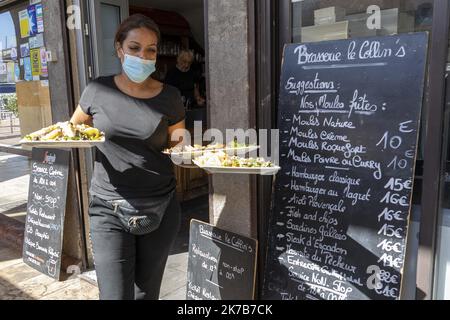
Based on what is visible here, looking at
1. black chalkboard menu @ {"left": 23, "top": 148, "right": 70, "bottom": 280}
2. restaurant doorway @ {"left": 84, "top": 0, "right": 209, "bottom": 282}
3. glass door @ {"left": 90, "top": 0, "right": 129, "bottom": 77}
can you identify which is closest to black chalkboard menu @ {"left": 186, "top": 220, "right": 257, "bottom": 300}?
restaurant doorway @ {"left": 84, "top": 0, "right": 209, "bottom": 282}

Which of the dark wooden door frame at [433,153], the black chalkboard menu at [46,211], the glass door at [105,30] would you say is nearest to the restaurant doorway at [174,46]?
the glass door at [105,30]

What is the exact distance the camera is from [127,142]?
2088 millimetres

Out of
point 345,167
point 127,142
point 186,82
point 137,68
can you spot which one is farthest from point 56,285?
point 186,82

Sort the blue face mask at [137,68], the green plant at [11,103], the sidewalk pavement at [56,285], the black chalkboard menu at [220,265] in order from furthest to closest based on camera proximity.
A: 1. the green plant at [11,103]
2. the sidewalk pavement at [56,285]
3. the black chalkboard menu at [220,265]
4. the blue face mask at [137,68]

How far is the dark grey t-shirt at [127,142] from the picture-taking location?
208 centimetres

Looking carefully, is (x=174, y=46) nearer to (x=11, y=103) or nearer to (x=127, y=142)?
(x=11, y=103)

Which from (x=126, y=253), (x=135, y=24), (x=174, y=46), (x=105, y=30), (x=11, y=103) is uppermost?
(x=174, y=46)

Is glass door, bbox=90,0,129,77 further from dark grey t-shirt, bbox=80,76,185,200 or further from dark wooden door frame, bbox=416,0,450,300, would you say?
dark wooden door frame, bbox=416,0,450,300

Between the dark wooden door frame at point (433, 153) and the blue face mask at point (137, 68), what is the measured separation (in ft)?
4.68

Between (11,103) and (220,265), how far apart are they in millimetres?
3690

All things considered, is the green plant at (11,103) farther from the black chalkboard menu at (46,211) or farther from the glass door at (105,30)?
the glass door at (105,30)
